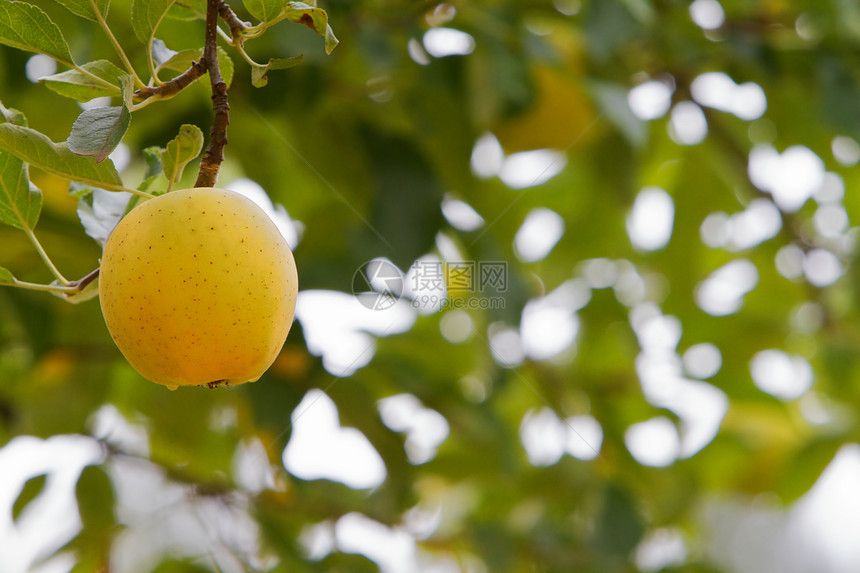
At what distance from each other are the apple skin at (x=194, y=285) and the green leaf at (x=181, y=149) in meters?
0.03

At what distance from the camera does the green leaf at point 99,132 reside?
0.99ft

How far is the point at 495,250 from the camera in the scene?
96 cm

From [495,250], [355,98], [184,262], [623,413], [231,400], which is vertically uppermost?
[184,262]

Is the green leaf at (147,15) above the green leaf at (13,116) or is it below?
above

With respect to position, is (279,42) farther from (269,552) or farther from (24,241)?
(269,552)

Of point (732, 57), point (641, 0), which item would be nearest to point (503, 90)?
point (641, 0)

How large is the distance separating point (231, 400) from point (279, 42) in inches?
21.9

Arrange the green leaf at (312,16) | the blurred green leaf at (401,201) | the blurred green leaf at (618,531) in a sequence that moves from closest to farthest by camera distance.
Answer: the green leaf at (312,16)
the blurred green leaf at (401,201)
the blurred green leaf at (618,531)

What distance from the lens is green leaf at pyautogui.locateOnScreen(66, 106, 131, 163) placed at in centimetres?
30

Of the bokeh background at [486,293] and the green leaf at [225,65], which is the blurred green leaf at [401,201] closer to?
the bokeh background at [486,293]

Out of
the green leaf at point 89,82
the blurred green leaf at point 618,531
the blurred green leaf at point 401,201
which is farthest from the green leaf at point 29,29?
the blurred green leaf at point 618,531

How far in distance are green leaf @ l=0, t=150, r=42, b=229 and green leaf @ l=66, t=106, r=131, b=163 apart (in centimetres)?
6

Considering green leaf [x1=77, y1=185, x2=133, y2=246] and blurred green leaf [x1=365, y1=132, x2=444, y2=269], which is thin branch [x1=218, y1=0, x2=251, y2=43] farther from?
blurred green leaf [x1=365, y1=132, x2=444, y2=269]

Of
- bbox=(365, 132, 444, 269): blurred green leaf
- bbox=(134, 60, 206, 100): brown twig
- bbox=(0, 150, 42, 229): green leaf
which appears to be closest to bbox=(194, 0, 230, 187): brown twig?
bbox=(134, 60, 206, 100): brown twig
